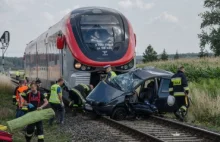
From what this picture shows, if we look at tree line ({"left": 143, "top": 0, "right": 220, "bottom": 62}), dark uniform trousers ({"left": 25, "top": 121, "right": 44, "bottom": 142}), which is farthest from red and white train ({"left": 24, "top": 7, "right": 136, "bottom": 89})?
tree line ({"left": 143, "top": 0, "right": 220, "bottom": 62})

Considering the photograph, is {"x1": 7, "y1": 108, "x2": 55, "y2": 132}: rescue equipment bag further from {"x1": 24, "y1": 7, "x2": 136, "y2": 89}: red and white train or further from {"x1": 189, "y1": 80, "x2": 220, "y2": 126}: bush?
{"x1": 24, "y1": 7, "x2": 136, "y2": 89}: red and white train

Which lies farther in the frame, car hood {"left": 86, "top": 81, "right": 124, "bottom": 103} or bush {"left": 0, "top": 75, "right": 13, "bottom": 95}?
bush {"left": 0, "top": 75, "right": 13, "bottom": 95}

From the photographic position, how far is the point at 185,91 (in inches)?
575

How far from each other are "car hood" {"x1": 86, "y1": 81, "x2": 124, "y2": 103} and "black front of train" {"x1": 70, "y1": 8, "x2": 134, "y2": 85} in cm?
147

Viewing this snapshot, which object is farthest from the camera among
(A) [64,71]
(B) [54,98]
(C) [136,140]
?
(A) [64,71]

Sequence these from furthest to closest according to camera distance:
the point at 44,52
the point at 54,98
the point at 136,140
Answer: the point at 44,52
the point at 54,98
the point at 136,140

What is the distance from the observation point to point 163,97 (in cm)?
1541

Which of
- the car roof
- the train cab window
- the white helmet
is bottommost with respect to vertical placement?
the white helmet

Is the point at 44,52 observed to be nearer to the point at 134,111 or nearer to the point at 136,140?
the point at 134,111

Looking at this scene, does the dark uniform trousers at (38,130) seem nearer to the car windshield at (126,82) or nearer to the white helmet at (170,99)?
the car windshield at (126,82)

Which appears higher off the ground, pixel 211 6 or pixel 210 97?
pixel 211 6

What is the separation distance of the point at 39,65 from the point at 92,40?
8989mm

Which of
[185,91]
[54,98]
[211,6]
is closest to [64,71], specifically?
[54,98]

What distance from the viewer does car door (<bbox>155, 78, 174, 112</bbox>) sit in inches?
605
